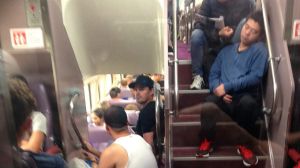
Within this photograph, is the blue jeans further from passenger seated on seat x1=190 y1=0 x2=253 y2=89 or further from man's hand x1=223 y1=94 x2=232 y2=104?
man's hand x1=223 y1=94 x2=232 y2=104

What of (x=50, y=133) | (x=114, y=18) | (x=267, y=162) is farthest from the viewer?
(x=114, y=18)

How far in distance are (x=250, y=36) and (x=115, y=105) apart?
97 cm

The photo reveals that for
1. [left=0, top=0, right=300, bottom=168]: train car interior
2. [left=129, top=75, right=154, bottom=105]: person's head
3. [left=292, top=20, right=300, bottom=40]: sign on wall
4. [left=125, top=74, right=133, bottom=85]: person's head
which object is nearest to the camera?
[left=292, top=20, right=300, bottom=40]: sign on wall

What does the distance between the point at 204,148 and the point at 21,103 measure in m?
1.24

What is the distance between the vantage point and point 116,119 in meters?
1.59

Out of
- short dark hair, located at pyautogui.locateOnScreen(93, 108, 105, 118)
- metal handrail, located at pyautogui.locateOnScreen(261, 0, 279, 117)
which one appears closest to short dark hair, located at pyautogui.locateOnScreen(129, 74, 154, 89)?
short dark hair, located at pyautogui.locateOnScreen(93, 108, 105, 118)

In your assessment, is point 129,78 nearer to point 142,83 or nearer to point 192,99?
point 142,83

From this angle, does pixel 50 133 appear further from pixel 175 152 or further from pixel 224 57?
pixel 224 57

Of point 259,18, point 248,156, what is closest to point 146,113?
point 248,156

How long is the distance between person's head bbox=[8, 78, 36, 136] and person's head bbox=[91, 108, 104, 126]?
1.57ft

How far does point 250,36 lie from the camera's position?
190 cm

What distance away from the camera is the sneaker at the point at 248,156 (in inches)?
74.2

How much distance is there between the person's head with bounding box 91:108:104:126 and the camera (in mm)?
1737

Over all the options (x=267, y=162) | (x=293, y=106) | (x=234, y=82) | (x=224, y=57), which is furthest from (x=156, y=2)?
(x=267, y=162)
